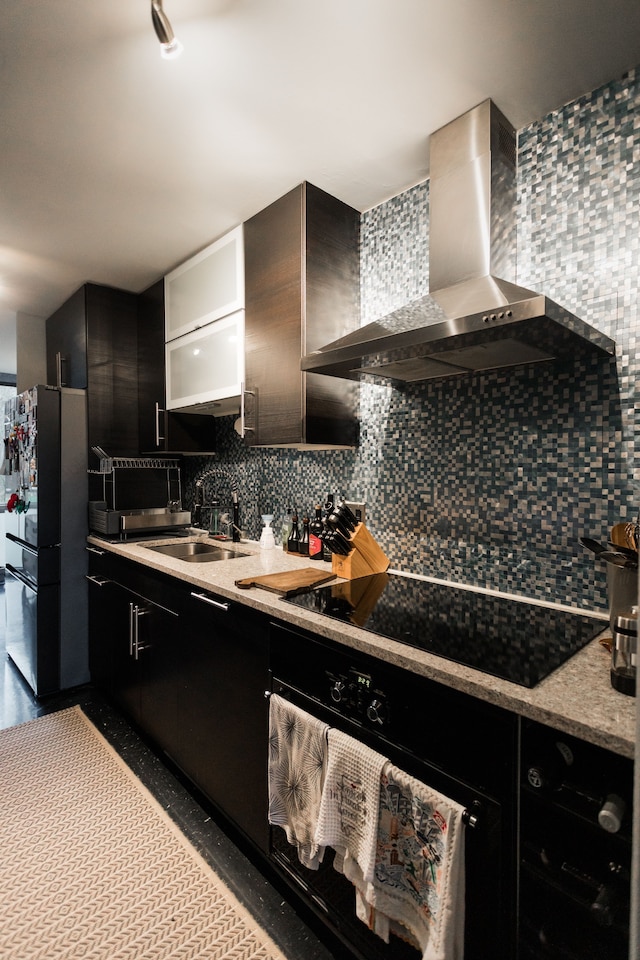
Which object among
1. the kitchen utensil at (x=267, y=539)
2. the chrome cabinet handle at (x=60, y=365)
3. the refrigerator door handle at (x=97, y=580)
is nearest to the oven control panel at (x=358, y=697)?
the kitchen utensil at (x=267, y=539)

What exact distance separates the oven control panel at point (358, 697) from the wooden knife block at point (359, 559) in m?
0.59

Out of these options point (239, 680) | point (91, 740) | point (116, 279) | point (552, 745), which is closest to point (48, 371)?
point (116, 279)

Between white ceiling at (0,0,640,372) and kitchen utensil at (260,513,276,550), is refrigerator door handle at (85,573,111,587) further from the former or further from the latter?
white ceiling at (0,0,640,372)

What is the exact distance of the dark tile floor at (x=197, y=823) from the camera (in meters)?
1.37

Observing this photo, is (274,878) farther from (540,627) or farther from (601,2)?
(601,2)

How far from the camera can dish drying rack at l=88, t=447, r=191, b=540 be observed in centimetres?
271

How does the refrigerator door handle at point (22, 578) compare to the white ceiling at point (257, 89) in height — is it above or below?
below

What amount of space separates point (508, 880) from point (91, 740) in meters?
2.13

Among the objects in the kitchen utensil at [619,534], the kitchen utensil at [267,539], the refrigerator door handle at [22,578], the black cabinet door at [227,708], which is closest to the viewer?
the kitchen utensil at [619,534]

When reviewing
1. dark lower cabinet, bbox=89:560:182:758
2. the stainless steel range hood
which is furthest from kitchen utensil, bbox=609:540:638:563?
dark lower cabinet, bbox=89:560:182:758

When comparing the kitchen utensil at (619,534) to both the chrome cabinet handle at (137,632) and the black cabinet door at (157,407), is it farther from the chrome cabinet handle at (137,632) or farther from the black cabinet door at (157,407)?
the black cabinet door at (157,407)

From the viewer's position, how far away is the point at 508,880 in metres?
0.90

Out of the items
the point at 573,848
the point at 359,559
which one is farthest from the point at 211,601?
the point at 573,848

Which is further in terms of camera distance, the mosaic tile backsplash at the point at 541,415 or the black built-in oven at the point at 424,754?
the mosaic tile backsplash at the point at 541,415
